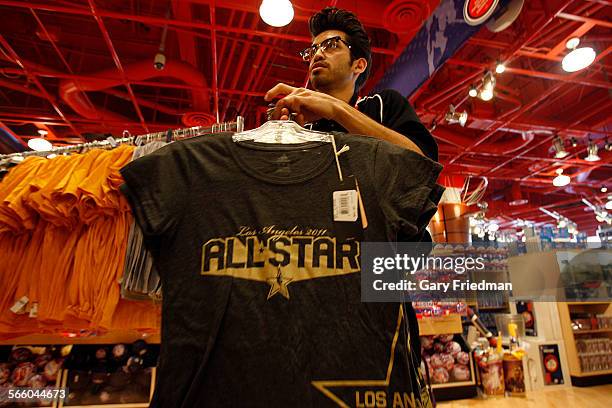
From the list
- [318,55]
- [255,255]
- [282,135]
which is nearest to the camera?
[255,255]

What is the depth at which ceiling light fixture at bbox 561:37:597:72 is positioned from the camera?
13.6 feet

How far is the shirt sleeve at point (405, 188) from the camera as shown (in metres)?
0.92

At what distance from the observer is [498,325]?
4.70m

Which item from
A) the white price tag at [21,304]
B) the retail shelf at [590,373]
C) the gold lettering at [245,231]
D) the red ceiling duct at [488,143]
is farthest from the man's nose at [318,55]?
the red ceiling duct at [488,143]

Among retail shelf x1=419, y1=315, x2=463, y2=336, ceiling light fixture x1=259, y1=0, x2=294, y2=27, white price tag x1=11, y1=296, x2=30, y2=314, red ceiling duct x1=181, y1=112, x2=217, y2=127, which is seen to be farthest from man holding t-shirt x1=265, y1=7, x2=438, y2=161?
red ceiling duct x1=181, y1=112, x2=217, y2=127

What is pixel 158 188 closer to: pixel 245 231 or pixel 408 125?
pixel 245 231

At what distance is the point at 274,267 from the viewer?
874mm

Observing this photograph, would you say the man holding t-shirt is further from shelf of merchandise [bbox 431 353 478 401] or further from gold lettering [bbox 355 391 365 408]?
shelf of merchandise [bbox 431 353 478 401]

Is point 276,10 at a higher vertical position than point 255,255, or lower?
higher

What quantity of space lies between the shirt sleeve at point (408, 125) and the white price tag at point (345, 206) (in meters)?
0.42

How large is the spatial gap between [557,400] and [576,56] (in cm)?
397

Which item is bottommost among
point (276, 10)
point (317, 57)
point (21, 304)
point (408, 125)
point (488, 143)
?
point (21, 304)

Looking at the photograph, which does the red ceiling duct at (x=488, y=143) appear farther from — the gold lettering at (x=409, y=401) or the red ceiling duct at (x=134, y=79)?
the gold lettering at (x=409, y=401)

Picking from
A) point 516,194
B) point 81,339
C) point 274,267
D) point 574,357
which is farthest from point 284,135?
point 516,194
